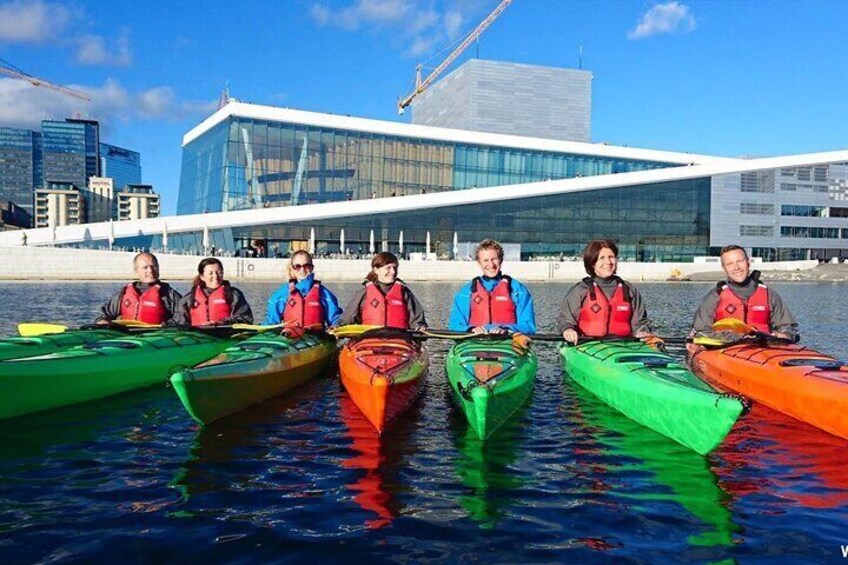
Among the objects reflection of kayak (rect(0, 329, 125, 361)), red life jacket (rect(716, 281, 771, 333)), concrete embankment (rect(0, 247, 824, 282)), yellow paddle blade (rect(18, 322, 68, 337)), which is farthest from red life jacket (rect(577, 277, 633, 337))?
concrete embankment (rect(0, 247, 824, 282))

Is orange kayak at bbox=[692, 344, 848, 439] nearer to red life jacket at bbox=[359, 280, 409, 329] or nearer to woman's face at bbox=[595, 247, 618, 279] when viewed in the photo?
woman's face at bbox=[595, 247, 618, 279]

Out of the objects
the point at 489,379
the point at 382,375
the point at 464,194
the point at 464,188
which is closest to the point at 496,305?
the point at 489,379

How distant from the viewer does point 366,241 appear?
55.8 meters

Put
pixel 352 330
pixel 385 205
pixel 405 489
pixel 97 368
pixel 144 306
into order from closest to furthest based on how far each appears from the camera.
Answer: pixel 405 489 → pixel 97 368 → pixel 352 330 → pixel 144 306 → pixel 385 205

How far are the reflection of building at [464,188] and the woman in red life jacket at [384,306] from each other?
145 ft

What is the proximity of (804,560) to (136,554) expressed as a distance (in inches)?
179

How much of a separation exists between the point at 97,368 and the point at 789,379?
850cm

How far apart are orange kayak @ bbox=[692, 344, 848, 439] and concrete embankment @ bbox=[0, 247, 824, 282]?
40.4m

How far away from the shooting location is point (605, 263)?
30.3 feet

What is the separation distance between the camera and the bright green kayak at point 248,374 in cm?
710

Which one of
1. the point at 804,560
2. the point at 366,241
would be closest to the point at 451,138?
the point at 366,241

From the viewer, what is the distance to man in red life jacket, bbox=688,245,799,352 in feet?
31.1

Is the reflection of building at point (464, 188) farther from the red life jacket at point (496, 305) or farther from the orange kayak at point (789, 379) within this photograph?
the orange kayak at point (789, 379)

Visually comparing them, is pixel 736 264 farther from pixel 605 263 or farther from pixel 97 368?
pixel 97 368
